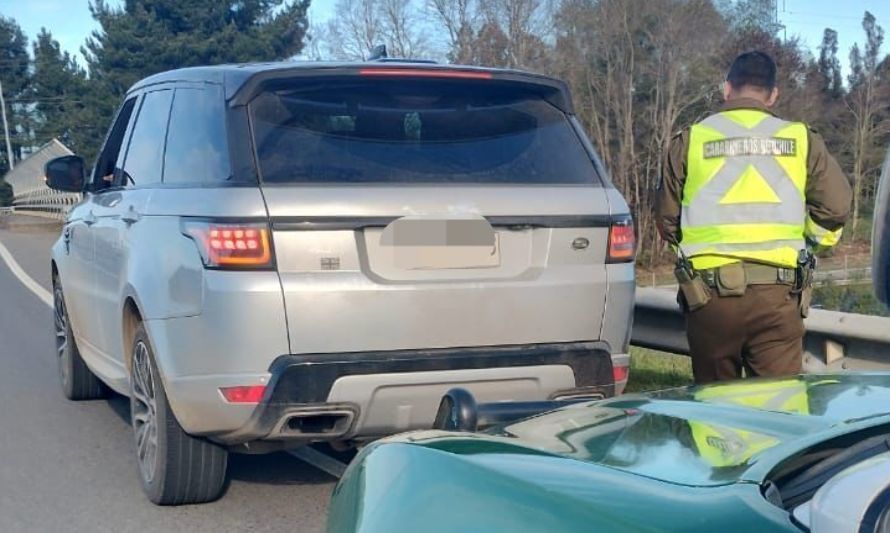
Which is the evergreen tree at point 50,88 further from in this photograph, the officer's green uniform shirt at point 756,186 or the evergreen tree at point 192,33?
the officer's green uniform shirt at point 756,186

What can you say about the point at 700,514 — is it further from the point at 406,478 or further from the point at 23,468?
the point at 23,468

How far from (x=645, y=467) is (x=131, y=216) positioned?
3.56 metres

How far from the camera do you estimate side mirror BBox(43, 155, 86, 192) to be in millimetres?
6762

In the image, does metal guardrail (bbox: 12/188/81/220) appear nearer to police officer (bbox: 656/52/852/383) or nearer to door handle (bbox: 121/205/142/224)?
door handle (bbox: 121/205/142/224)

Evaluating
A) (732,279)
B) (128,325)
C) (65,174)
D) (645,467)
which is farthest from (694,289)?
(65,174)

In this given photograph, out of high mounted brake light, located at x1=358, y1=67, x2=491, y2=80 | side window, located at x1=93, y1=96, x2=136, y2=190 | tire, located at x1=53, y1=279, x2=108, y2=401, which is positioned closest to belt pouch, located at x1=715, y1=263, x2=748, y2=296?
high mounted brake light, located at x1=358, y1=67, x2=491, y2=80

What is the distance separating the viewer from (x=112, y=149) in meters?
6.29

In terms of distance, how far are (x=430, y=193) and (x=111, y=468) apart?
8.29 ft

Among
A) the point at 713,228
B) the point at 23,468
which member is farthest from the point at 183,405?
the point at 713,228

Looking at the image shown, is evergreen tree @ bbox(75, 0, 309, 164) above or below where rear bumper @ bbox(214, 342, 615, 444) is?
above

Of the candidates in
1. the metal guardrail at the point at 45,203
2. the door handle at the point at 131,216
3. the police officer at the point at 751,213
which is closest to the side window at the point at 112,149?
the door handle at the point at 131,216

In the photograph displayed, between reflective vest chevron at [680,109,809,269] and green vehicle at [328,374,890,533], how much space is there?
1.98 m

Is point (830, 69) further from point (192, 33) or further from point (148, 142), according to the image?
point (148, 142)

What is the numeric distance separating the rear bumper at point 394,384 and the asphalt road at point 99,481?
23.0 inches
